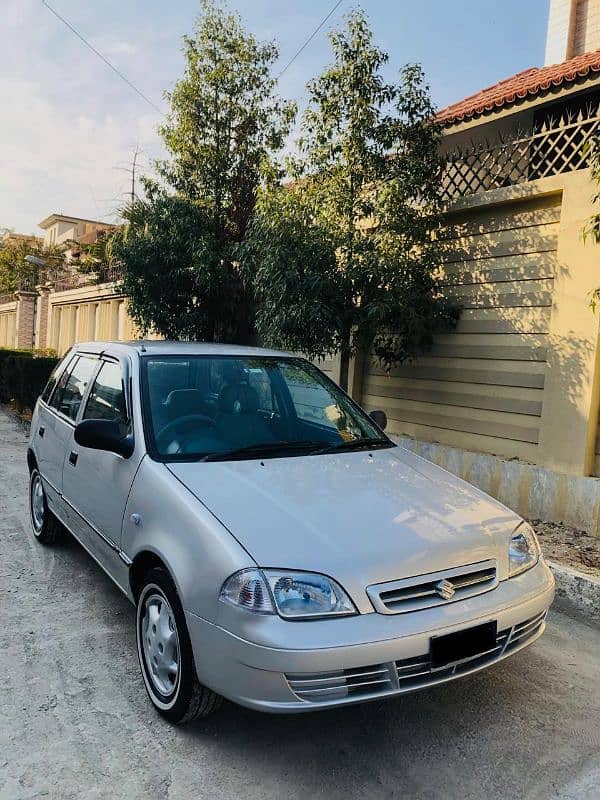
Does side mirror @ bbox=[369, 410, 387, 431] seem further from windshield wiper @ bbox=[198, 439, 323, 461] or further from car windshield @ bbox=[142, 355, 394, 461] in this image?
windshield wiper @ bbox=[198, 439, 323, 461]

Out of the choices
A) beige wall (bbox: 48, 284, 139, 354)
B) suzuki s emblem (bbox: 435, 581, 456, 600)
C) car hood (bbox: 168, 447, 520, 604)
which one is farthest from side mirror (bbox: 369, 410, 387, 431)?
beige wall (bbox: 48, 284, 139, 354)

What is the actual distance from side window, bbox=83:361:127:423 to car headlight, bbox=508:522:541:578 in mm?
2076

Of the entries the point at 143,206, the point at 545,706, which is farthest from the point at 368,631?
the point at 143,206

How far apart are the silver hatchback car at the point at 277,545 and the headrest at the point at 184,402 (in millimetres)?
11

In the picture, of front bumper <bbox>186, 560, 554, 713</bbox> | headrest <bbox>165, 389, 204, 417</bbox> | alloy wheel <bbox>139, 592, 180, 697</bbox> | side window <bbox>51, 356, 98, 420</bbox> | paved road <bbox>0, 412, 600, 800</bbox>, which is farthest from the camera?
side window <bbox>51, 356, 98, 420</bbox>

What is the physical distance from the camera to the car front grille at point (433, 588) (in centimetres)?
239

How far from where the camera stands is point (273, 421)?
12.0 feet

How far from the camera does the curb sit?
4.20 meters

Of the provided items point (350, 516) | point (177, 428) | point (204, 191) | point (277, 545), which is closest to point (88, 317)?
point (204, 191)

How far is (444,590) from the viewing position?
250cm

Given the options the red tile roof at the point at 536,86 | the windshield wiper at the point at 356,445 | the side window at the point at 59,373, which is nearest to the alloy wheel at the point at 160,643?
the windshield wiper at the point at 356,445

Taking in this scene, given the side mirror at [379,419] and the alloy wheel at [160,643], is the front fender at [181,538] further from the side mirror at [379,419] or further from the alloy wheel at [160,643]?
the side mirror at [379,419]

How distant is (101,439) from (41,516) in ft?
7.19

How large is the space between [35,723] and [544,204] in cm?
598
